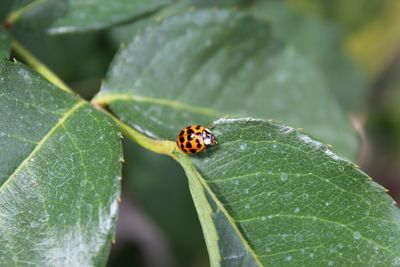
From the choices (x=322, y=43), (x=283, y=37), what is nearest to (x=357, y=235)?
(x=283, y=37)

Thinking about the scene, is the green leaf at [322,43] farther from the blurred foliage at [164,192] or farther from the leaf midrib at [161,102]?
the leaf midrib at [161,102]

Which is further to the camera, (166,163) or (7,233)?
(166,163)

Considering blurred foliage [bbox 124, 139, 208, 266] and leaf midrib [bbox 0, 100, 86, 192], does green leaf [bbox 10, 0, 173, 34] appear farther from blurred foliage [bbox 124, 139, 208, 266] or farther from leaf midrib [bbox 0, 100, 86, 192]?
blurred foliage [bbox 124, 139, 208, 266]

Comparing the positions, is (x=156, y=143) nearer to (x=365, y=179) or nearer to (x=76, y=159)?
(x=76, y=159)

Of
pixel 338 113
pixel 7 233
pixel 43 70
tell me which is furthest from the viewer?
pixel 338 113

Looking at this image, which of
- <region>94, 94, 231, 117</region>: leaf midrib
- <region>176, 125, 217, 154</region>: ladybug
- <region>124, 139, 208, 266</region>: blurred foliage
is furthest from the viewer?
<region>124, 139, 208, 266</region>: blurred foliage

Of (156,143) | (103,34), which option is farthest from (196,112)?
(103,34)

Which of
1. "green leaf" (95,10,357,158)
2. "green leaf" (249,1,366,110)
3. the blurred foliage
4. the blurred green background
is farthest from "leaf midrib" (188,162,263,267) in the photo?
"green leaf" (249,1,366,110)
